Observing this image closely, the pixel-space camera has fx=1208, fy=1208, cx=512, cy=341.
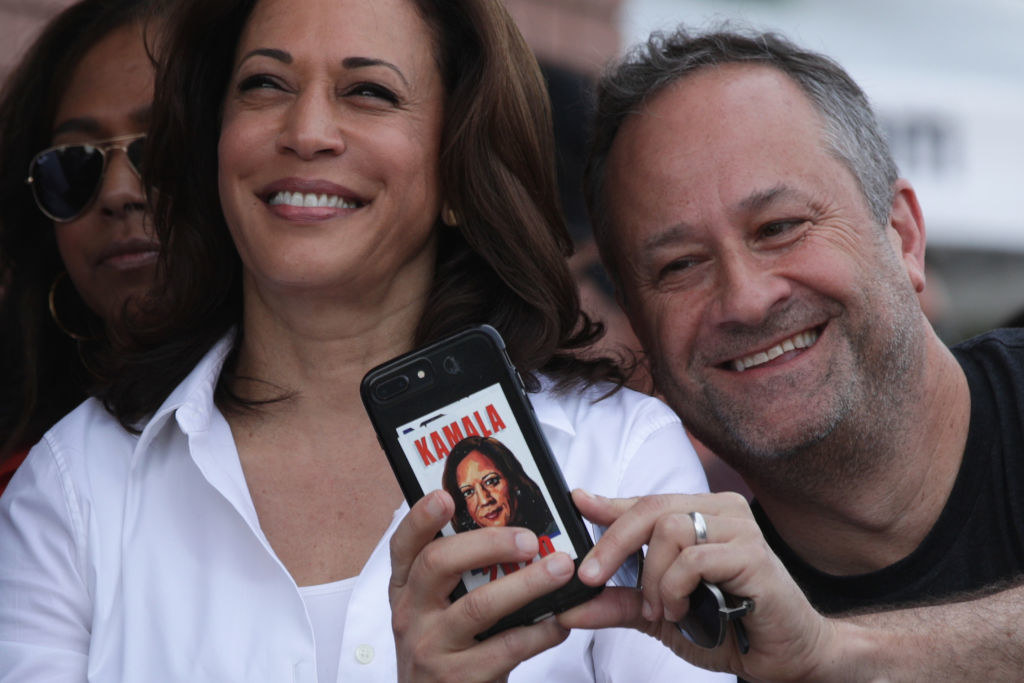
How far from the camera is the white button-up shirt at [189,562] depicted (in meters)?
2.02

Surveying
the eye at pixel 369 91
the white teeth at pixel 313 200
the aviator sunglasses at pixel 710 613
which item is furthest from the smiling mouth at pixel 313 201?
the aviator sunglasses at pixel 710 613

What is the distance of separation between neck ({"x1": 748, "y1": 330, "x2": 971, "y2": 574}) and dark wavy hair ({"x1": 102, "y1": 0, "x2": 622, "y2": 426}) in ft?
2.06

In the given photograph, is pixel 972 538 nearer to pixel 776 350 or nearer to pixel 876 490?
pixel 876 490

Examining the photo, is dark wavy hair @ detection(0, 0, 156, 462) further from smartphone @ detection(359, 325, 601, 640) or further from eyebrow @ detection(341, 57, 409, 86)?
smartphone @ detection(359, 325, 601, 640)

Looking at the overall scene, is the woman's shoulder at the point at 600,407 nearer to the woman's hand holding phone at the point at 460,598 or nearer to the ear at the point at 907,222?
the woman's hand holding phone at the point at 460,598

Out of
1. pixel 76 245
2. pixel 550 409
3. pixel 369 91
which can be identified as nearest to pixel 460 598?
pixel 550 409

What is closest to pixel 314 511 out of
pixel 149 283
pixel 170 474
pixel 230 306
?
pixel 170 474

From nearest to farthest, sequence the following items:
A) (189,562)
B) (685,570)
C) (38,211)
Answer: (685,570), (189,562), (38,211)

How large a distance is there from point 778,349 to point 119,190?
64.7 inches

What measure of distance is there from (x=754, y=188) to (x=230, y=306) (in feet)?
3.85

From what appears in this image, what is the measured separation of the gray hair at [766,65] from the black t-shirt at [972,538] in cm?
→ 53

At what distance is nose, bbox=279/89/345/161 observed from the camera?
223 centimetres

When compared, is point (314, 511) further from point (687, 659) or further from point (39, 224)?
point (39, 224)

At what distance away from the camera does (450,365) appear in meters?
1.83
